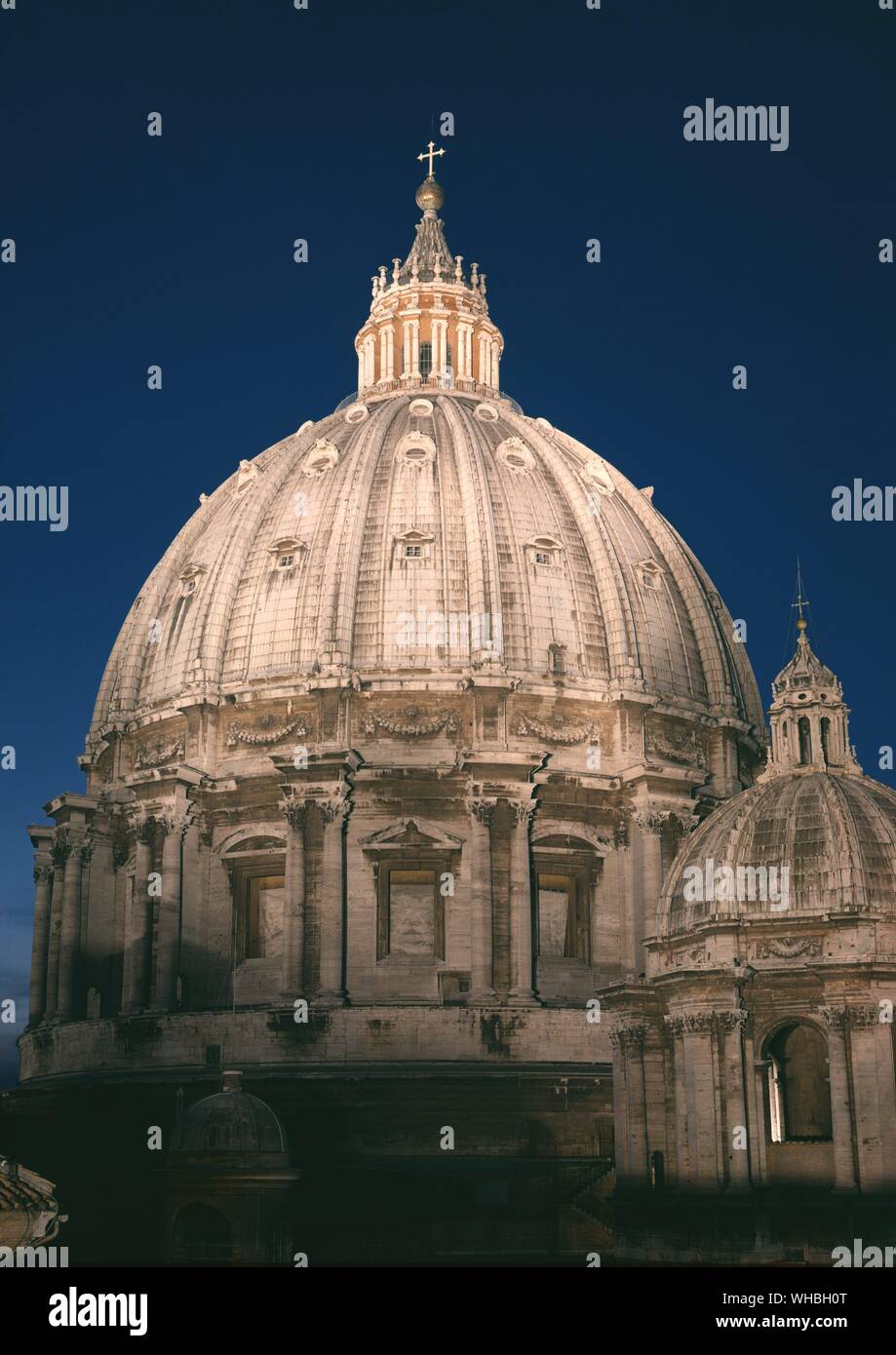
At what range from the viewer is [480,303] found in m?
84.3

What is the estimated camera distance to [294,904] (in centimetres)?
6406

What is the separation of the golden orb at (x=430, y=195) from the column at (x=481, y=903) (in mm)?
33862

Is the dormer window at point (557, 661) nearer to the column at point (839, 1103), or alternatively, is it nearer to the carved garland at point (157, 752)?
the carved garland at point (157, 752)

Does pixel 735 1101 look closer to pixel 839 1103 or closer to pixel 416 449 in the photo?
pixel 839 1103

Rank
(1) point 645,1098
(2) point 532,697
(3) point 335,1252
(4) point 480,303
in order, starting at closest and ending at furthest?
(1) point 645,1098, (3) point 335,1252, (2) point 532,697, (4) point 480,303

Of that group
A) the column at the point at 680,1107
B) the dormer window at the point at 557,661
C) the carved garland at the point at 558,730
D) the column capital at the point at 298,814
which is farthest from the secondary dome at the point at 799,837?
the column capital at the point at 298,814

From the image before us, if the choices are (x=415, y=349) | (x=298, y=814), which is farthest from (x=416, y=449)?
(x=298, y=814)

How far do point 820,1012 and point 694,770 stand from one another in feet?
68.5

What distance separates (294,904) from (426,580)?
520 inches

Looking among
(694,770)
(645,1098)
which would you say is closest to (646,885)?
(694,770)

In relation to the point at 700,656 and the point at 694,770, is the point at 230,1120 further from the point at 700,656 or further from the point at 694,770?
the point at 700,656

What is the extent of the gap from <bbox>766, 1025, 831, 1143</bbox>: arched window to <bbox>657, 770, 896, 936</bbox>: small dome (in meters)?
3.42

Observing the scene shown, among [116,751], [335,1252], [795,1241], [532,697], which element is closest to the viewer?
[795,1241]

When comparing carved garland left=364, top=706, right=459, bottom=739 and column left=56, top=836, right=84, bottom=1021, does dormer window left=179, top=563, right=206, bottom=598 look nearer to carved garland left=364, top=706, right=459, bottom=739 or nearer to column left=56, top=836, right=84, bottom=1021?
column left=56, top=836, right=84, bottom=1021
